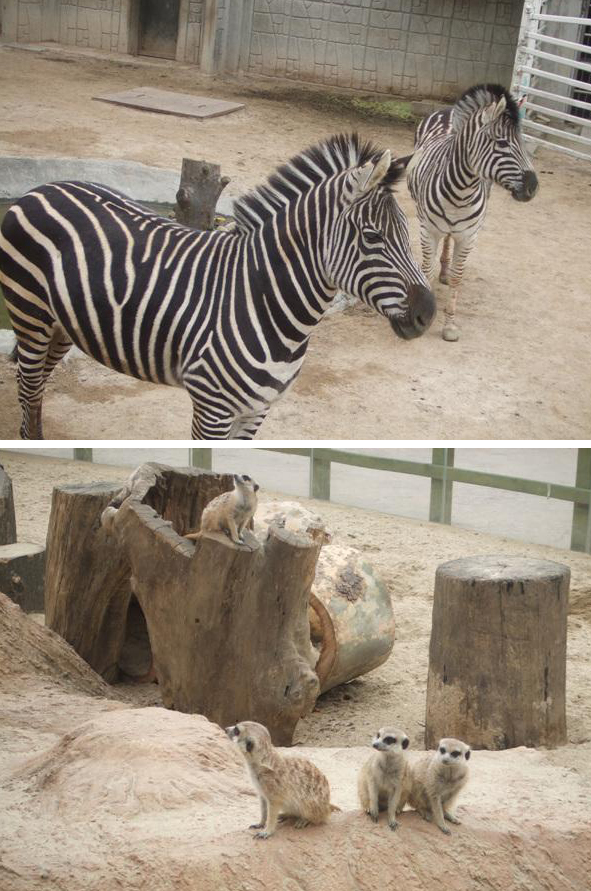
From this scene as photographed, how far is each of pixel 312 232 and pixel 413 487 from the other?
1.55 meters

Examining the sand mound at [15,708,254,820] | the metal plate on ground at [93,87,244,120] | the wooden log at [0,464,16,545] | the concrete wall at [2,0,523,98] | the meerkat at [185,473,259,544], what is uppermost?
the concrete wall at [2,0,523,98]

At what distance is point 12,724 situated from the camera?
9.61 feet

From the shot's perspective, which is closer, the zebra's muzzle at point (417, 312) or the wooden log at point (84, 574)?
the zebra's muzzle at point (417, 312)

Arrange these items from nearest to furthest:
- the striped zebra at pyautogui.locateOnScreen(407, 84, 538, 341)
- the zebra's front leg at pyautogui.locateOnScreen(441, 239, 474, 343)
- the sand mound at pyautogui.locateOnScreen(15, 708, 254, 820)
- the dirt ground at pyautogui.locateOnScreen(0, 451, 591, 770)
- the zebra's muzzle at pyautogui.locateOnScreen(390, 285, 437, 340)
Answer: the sand mound at pyautogui.locateOnScreen(15, 708, 254, 820), the zebra's muzzle at pyautogui.locateOnScreen(390, 285, 437, 340), the dirt ground at pyautogui.locateOnScreen(0, 451, 591, 770), the striped zebra at pyautogui.locateOnScreen(407, 84, 538, 341), the zebra's front leg at pyautogui.locateOnScreen(441, 239, 474, 343)

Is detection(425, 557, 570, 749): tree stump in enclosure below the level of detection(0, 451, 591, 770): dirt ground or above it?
above

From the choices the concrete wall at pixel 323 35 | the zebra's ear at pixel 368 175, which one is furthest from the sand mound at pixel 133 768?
the concrete wall at pixel 323 35

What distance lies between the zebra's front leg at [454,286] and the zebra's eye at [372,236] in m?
2.03

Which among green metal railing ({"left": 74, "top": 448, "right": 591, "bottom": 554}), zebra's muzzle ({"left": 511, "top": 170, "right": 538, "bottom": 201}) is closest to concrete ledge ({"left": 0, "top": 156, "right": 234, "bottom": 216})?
green metal railing ({"left": 74, "top": 448, "right": 591, "bottom": 554})

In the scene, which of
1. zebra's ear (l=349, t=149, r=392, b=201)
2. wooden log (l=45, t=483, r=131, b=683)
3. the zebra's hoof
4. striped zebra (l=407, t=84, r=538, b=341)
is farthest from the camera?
the zebra's hoof

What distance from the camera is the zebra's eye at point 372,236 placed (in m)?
3.04

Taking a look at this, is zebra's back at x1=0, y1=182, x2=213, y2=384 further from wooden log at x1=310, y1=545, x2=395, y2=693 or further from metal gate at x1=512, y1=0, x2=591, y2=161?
metal gate at x1=512, y1=0, x2=591, y2=161

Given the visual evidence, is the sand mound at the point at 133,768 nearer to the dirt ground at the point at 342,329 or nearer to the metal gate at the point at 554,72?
the dirt ground at the point at 342,329

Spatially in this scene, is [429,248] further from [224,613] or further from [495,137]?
[224,613]

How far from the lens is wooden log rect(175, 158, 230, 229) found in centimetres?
416
